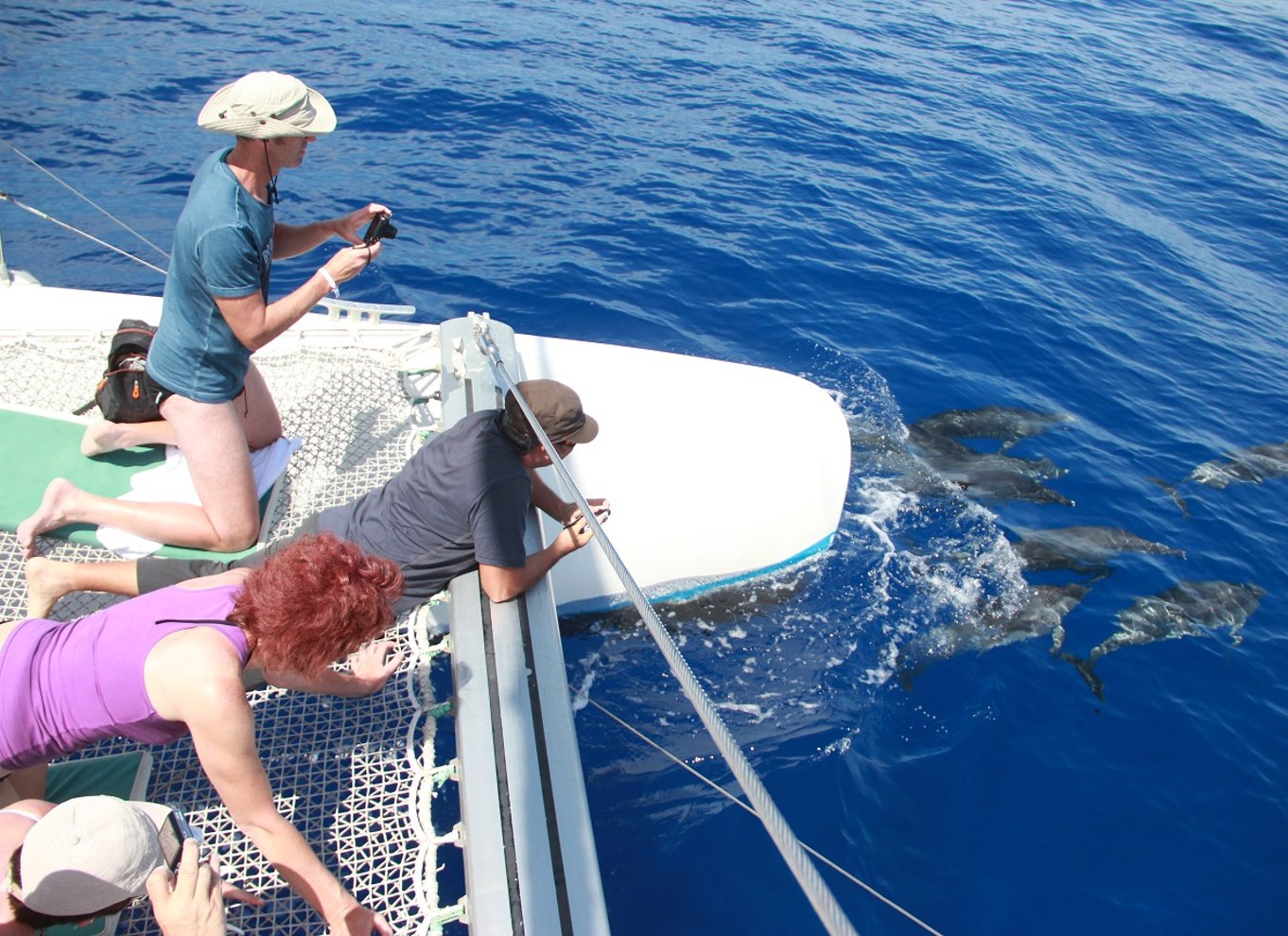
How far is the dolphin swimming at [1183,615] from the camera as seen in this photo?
625cm

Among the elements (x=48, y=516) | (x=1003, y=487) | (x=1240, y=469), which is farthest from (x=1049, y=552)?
(x=48, y=516)

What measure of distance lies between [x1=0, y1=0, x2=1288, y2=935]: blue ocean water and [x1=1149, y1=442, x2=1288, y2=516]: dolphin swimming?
0.52ft

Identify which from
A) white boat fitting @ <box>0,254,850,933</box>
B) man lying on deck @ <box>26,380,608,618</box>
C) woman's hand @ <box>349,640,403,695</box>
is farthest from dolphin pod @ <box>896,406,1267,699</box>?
woman's hand @ <box>349,640,403,695</box>

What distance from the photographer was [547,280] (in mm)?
9023

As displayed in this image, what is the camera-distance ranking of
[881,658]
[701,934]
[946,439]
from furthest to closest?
[946,439] → [881,658] → [701,934]

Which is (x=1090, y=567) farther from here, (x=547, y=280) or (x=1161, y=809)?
(x=547, y=280)

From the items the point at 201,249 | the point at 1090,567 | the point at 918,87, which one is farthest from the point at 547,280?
the point at 918,87

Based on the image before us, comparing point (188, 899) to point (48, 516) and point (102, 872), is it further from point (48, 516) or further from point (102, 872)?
point (48, 516)

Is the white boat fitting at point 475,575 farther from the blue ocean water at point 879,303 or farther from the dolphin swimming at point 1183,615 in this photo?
the dolphin swimming at point 1183,615

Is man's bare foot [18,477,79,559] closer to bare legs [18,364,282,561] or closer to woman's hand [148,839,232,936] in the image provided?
bare legs [18,364,282,561]

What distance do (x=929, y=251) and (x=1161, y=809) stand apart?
7303mm

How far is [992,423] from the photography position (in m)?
8.20

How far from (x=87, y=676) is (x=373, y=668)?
85cm

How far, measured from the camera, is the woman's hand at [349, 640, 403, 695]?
292 centimetres
